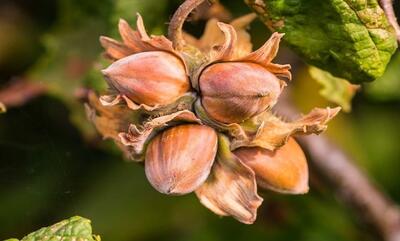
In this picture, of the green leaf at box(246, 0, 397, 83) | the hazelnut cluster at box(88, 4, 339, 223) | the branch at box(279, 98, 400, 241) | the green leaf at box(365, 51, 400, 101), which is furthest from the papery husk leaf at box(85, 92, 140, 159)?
the green leaf at box(365, 51, 400, 101)

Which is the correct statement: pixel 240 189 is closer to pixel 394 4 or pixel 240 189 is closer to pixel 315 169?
pixel 394 4

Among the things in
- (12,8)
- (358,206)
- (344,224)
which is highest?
(12,8)

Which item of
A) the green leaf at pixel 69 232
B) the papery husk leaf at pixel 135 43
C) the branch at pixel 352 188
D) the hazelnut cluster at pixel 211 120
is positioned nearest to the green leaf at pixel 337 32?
the hazelnut cluster at pixel 211 120

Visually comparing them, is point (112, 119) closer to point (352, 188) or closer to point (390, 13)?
point (390, 13)

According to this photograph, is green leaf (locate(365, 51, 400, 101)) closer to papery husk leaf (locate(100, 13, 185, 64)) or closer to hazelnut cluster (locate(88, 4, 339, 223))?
hazelnut cluster (locate(88, 4, 339, 223))

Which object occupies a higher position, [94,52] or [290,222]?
[94,52]

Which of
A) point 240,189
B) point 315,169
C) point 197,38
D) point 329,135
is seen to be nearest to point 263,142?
point 240,189

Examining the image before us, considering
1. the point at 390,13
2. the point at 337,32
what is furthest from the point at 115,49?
the point at 390,13
